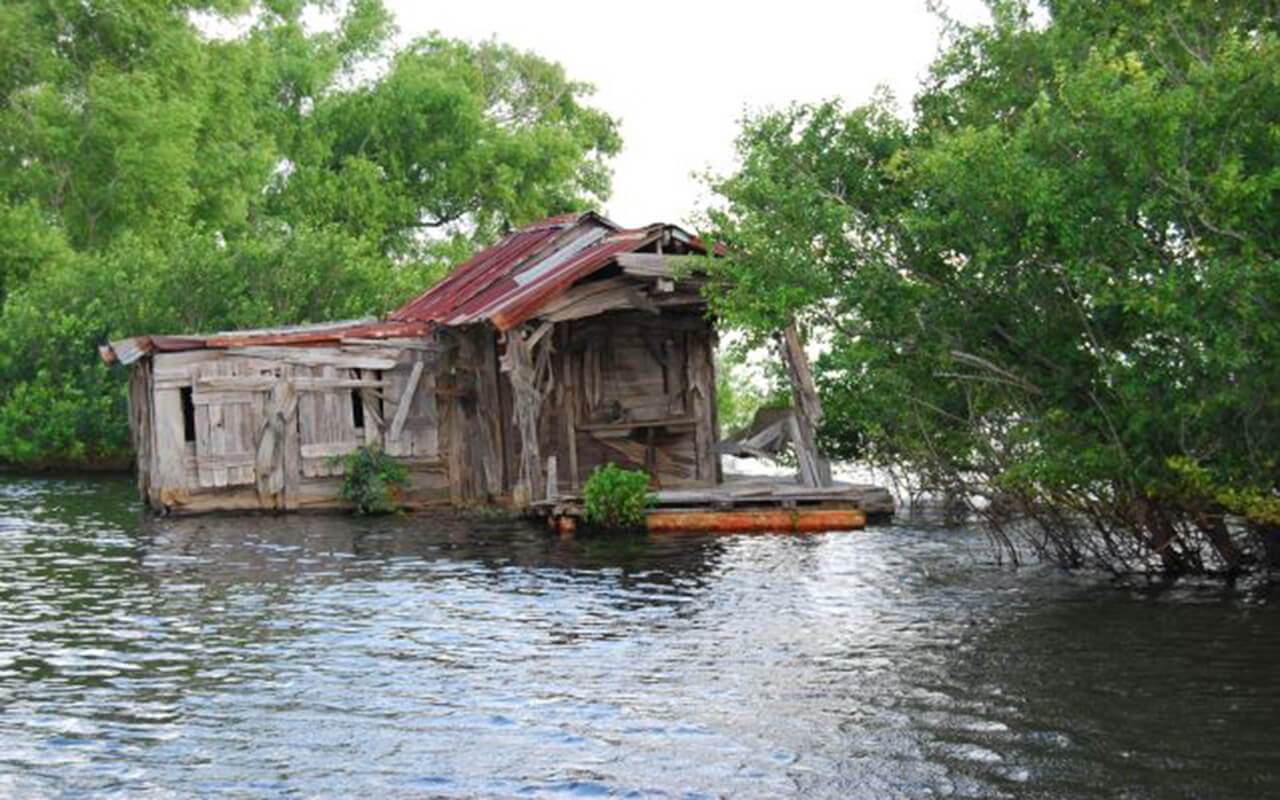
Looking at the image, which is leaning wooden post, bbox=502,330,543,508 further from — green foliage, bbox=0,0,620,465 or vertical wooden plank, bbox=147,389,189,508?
green foliage, bbox=0,0,620,465

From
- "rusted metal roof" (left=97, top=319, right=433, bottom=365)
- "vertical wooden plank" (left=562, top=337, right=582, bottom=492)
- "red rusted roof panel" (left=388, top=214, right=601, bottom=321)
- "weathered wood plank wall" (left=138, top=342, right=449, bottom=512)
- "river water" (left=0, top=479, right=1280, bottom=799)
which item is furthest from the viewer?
"red rusted roof panel" (left=388, top=214, right=601, bottom=321)

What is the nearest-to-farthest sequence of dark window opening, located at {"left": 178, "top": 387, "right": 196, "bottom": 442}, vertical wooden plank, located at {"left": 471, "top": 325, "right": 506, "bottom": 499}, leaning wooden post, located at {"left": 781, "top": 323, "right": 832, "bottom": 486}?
1. leaning wooden post, located at {"left": 781, "top": 323, "right": 832, "bottom": 486}
2. dark window opening, located at {"left": 178, "top": 387, "right": 196, "bottom": 442}
3. vertical wooden plank, located at {"left": 471, "top": 325, "right": 506, "bottom": 499}

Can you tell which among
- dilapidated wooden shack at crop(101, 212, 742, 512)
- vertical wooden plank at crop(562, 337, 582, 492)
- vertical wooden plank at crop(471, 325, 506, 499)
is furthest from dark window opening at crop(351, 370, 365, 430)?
vertical wooden plank at crop(562, 337, 582, 492)

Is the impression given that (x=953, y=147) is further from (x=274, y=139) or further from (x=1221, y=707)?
(x=274, y=139)

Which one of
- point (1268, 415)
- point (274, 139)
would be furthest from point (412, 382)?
point (274, 139)

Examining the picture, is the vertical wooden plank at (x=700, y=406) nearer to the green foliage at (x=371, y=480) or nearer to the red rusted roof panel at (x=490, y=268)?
the red rusted roof panel at (x=490, y=268)

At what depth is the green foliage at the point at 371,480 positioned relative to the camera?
29.6 m

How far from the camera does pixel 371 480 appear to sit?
2966 cm

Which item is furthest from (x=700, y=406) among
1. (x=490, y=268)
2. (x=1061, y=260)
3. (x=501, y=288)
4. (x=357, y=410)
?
(x=1061, y=260)

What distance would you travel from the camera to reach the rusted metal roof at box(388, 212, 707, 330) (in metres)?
27.1

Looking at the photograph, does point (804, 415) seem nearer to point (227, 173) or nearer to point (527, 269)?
point (527, 269)

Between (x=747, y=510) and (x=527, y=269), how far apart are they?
27.4ft

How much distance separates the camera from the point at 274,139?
5725cm

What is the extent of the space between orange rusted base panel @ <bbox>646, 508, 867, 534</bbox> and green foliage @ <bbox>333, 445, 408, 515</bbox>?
651cm
